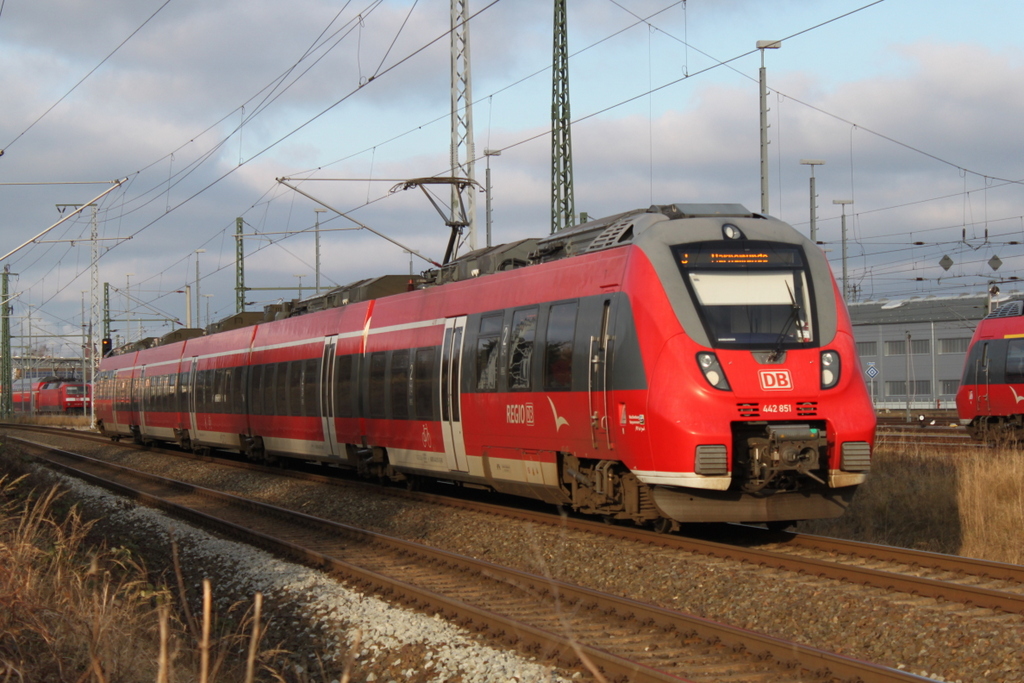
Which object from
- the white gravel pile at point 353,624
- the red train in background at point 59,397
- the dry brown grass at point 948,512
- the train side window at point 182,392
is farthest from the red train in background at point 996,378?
the red train in background at point 59,397

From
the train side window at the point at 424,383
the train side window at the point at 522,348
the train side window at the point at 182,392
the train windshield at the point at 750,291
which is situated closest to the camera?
the train windshield at the point at 750,291

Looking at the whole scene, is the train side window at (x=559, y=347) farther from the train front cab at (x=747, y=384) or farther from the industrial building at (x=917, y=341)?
the industrial building at (x=917, y=341)

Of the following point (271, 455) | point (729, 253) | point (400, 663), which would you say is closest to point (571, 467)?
point (729, 253)

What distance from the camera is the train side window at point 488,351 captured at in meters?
13.2

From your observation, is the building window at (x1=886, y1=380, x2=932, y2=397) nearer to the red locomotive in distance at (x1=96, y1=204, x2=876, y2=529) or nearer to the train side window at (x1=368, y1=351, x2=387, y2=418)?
the train side window at (x1=368, y1=351, x2=387, y2=418)

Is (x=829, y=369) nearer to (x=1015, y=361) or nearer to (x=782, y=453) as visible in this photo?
(x=782, y=453)

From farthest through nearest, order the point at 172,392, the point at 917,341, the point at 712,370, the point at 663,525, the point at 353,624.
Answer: the point at 917,341
the point at 172,392
the point at 663,525
the point at 712,370
the point at 353,624

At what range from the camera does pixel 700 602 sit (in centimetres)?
852

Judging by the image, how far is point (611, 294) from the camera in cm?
1088

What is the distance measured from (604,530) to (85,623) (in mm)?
6553

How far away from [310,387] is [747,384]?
1217cm

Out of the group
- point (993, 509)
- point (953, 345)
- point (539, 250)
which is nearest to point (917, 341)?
point (953, 345)

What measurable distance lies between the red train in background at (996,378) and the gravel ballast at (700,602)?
49.8 feet

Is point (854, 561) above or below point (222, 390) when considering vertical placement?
below
